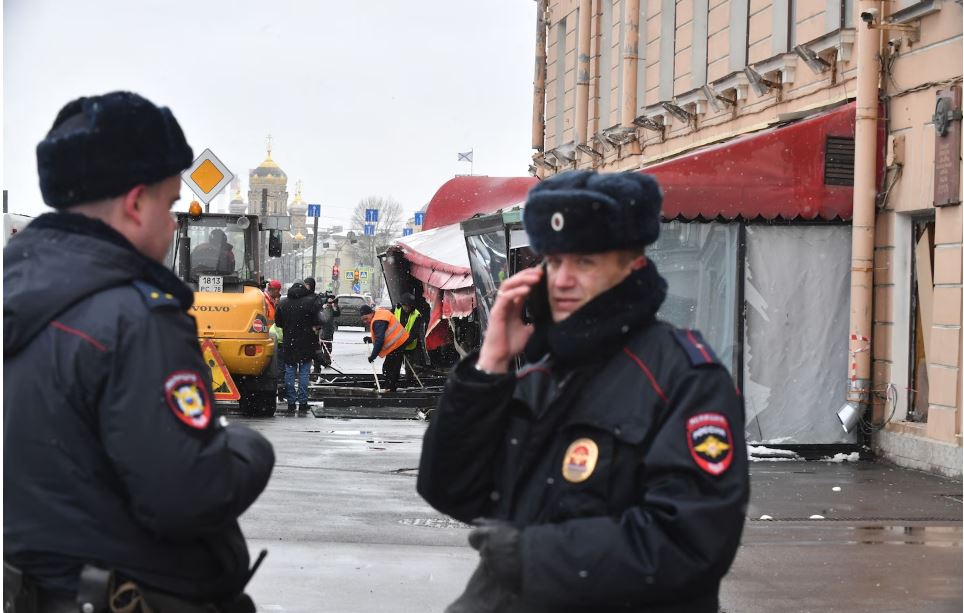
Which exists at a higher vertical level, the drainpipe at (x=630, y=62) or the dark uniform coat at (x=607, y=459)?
the drainpipe at (x=630, y=62)

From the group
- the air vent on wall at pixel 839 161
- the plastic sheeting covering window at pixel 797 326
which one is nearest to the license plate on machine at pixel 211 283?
the plastic sheeting covering window at pixel 797 326

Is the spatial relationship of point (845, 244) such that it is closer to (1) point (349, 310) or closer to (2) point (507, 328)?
(2) point (507, 328)

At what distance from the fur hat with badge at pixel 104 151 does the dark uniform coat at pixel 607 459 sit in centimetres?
77

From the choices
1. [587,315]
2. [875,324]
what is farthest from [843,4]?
[587,315]

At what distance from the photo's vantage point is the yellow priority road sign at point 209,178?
1516cm

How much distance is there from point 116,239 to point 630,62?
1849 cm

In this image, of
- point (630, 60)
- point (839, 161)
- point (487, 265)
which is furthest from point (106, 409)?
point (630, 60)

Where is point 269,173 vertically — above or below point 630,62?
above

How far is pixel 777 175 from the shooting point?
12.9 metres

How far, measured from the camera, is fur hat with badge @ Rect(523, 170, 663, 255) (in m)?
2.76

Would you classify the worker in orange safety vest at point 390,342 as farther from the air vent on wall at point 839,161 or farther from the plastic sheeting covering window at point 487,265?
the air vent on wall at point 839,161

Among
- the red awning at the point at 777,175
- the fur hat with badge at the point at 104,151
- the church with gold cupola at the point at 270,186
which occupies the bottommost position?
the fur hat with badge at the point at 104,151

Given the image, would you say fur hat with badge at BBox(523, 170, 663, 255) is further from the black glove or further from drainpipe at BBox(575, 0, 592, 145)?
drainpipe at BBox(575, 0, 592, 145)

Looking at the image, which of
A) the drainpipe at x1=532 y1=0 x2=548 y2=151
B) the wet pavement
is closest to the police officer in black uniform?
the wet pavement
